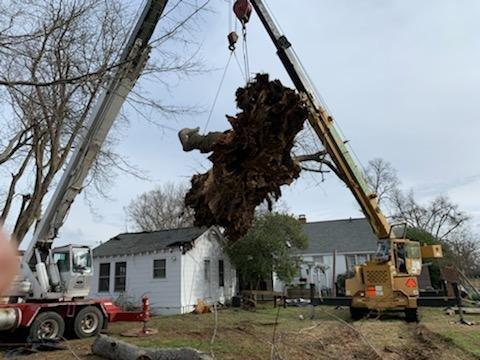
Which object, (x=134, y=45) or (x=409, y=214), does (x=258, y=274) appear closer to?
(x=134, y=45)

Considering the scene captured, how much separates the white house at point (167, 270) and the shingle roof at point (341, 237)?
998 cm

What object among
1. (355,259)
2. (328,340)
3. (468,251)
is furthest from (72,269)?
(468,251)

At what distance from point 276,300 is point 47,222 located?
40.2 ft

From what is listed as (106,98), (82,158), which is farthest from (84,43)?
(82,158)

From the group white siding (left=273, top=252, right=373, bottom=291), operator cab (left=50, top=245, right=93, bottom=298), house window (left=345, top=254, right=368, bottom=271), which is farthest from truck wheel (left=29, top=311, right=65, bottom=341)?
house window (left=345, top=254, right=368, bottom=271)

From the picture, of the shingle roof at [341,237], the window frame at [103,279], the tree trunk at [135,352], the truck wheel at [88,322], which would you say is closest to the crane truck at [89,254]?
the truck wheel at [88,322]

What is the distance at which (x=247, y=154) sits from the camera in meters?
5.66

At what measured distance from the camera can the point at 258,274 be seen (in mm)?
20688

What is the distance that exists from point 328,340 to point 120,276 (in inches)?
522

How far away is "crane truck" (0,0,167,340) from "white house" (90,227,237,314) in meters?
6.41

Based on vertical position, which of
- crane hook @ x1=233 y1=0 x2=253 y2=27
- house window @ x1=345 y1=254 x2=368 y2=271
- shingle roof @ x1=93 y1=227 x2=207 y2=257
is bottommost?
house window @ x1=345 y1=254 x2=368 y2=271

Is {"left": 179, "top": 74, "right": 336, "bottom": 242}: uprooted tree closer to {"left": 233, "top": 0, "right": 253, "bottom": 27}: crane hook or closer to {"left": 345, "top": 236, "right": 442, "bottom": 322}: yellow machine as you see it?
{"left": 233, "top": 0, "right": 253, "bottom": 27}: crane hook

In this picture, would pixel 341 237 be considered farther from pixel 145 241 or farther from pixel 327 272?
pixel 145 241

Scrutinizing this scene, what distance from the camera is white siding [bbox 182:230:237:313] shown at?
60.5 ft
